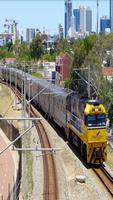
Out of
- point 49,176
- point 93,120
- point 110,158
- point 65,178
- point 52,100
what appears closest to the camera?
point 65,178

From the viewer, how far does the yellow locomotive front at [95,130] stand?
90.8 ft

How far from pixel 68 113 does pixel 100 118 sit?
255 inches

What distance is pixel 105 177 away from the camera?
86.3ft

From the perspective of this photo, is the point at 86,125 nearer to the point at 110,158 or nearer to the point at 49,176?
the point at 49,176

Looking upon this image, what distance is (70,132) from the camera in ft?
112

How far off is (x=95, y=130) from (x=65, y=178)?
3.05 meters

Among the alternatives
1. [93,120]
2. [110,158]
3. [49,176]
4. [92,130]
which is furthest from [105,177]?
[110,158]

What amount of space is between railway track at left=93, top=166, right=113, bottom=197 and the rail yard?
0.17 m

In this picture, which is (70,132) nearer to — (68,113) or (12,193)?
(68,113)

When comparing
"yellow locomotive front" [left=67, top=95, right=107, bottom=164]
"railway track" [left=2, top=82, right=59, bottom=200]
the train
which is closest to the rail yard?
"railway track" [left=2, top=82, right=59, bottom=200]

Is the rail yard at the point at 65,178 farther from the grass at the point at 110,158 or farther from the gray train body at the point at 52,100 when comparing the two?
the gray train body at the point at 52,100

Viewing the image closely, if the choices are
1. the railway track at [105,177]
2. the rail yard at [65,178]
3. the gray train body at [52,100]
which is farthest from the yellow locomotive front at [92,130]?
the gray train body at [52,100]

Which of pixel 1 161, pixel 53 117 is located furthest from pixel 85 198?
pixel 53 117

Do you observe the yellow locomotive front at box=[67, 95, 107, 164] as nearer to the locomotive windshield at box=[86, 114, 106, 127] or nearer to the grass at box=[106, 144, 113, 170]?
the locomotive windshield at box=[86, 114, 106, 127]
